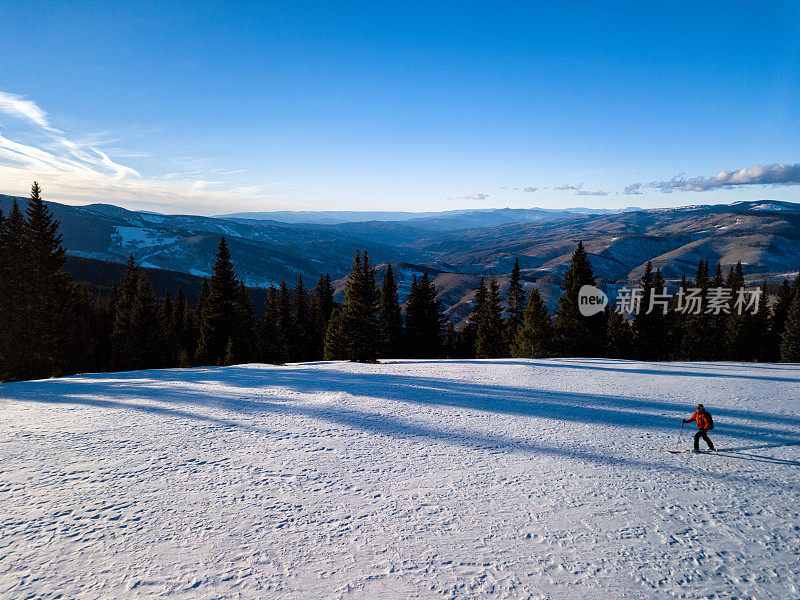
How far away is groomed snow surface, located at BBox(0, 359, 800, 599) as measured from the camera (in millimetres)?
6094

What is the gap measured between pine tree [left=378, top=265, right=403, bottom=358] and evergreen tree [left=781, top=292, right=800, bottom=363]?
46079 millimetres

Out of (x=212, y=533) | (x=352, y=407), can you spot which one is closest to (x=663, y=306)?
(x=352, y=407)

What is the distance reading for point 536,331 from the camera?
3697cm

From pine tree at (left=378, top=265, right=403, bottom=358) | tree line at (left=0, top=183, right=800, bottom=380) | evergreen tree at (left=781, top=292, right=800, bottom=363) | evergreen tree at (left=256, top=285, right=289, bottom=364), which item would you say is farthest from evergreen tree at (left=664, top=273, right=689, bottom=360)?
evergreen tree at (left=256, top=285, right=289, bottom=364)

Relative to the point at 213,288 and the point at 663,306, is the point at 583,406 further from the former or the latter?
the point at 663,306

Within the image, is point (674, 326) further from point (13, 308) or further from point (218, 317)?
point (13, 308)

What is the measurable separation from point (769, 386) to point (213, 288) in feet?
144

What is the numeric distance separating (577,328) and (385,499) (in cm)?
3679

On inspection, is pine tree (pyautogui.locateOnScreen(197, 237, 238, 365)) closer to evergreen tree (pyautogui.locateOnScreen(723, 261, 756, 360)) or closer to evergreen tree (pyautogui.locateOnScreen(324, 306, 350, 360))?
evergreen tree (pyautogui.locateOnScreen(324, 306, 350, 360))

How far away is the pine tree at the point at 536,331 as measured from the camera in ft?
121

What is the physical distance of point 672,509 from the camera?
8398mm

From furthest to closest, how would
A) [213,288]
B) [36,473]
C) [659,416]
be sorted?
[213,288] → [659,416] → [36,473]

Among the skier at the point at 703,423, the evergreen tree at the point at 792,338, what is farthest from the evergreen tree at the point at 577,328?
the skier at the point at 703,423

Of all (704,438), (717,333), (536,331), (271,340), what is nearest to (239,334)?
(271,340)
